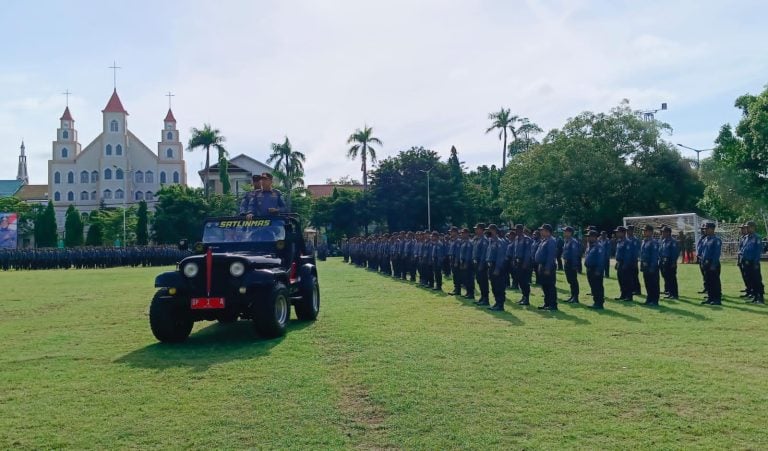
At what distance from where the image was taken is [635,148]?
145 feet

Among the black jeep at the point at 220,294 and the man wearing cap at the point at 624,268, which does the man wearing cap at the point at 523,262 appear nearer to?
the man wearing cap at the point at 624,268

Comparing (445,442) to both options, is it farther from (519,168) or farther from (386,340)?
(519,168)

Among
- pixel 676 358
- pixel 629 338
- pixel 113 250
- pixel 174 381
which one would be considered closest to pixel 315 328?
pixel 174 381

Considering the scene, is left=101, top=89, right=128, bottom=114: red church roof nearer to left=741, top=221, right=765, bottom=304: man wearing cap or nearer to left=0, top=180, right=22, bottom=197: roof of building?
left=0, top=180, right=22, bottom=197: roof of building

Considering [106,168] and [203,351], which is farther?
[106,168]

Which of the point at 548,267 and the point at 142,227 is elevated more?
the point at 142,227

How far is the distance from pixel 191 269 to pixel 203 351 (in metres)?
1.16

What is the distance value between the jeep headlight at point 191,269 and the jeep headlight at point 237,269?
0.48 m

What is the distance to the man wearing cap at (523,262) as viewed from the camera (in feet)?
49.8

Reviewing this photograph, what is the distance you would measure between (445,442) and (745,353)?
17.5 ft

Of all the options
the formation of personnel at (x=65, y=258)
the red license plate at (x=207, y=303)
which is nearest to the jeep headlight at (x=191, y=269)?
the red license plate at (x=207, y=303)

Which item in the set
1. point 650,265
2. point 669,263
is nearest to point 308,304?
point 650,265

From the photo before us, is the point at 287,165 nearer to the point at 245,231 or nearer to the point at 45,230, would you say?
the point at 45,230

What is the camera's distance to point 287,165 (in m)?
63.9
